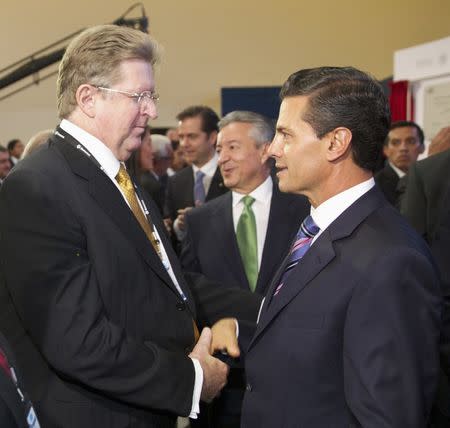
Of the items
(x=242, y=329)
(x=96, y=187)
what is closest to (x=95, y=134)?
(x=96, y=187)

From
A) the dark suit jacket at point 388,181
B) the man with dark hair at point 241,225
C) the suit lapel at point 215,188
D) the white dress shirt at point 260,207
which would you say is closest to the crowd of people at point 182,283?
the man with dark hair at point 241,225

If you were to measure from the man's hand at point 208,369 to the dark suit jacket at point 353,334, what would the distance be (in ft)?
0.58

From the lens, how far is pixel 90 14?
12102 millimetres

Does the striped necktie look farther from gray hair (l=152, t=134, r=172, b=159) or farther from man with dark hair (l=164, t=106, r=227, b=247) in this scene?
gray hair (l=152, t=134, r=172, b=159)

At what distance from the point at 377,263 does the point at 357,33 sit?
11.9 m

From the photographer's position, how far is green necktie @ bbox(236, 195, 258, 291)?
3023 millimetres

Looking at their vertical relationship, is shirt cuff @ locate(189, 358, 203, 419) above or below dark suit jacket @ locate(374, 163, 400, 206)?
below

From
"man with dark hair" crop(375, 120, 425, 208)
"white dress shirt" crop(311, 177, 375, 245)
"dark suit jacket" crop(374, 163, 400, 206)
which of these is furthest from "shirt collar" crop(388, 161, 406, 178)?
"white dress shirt" crop(311, 177, 375, 245)

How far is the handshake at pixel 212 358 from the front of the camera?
185 cm

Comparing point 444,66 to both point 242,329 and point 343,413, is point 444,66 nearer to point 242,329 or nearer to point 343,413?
point 242,329

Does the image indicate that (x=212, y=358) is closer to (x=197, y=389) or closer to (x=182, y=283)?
(x=197, y=389)

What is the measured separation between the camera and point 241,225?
3.11m

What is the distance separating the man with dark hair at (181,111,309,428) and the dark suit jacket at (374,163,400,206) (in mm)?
2061

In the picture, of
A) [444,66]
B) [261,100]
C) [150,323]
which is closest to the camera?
[150,323]
